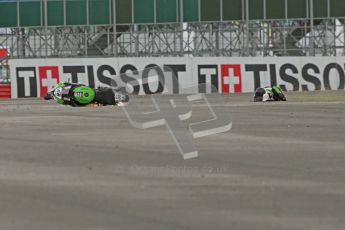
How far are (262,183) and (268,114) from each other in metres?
13.3

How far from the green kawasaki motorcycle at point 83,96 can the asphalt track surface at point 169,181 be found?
13.5m

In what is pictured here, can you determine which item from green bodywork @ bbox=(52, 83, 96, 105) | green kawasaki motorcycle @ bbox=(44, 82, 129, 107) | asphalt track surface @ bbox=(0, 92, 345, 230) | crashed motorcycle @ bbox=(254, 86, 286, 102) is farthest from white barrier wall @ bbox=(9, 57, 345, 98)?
asphalt track surface @ bbox=(0, 92, 345, 230)

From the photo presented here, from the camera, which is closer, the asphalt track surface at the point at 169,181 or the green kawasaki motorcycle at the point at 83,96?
the asphalt track surface at the point at 169,181

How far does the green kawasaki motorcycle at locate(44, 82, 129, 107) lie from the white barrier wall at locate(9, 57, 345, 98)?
10.4 metres

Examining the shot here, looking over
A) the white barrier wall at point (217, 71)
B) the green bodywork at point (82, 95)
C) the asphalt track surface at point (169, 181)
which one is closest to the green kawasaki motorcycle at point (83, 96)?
the green bodywork at point (82, 95)

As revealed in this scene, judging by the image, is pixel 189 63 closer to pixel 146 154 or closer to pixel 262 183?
pixel 146 154

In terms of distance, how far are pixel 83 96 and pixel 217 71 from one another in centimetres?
1435

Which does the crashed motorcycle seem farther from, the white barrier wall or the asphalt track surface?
the asphalt track surface

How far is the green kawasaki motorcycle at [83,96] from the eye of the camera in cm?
2956

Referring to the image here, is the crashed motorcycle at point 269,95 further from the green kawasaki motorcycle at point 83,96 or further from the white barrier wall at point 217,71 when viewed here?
the white barrier wall at point 217,71

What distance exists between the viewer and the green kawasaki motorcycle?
29562mm

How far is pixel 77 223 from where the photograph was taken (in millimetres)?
6914

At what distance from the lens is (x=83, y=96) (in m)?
29.4

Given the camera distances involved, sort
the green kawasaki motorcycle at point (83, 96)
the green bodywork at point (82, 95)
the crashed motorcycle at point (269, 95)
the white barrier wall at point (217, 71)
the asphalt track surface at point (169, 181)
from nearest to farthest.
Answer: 1. the asphalt track surface at point (169, 181)
2. the green bodywork at point (82, 95)
3. the green kawasaki motorcycle at point (83, 96)
4. the crashed motorcycle at point (269, 95)
5. the white barrier wall at point (217, 71)
